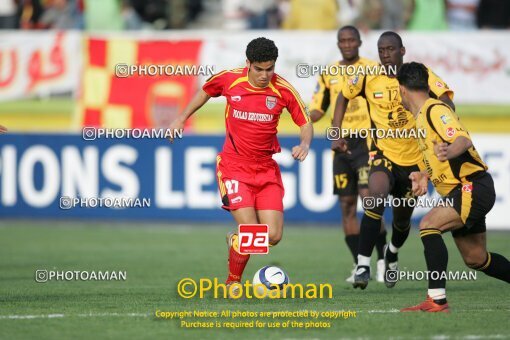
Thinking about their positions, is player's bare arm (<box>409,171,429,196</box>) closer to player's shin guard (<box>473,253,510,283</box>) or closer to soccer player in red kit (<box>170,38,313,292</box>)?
player's shin guard (<box>473,253,510,283</box>)

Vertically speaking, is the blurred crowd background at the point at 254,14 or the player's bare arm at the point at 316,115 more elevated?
the blurred crowd background at the point at 254,14

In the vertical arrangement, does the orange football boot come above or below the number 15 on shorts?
below

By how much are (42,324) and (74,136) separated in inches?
414

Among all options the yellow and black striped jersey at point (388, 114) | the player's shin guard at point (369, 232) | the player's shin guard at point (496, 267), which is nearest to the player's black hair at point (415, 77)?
the player's shin guard at point (496, 267)

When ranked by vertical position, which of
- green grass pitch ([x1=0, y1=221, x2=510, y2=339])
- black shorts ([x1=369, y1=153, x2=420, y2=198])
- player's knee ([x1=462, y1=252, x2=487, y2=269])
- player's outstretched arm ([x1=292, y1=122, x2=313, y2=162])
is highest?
player's outstretched arm ([x1=292, y1=122, x2=313, y2=162])

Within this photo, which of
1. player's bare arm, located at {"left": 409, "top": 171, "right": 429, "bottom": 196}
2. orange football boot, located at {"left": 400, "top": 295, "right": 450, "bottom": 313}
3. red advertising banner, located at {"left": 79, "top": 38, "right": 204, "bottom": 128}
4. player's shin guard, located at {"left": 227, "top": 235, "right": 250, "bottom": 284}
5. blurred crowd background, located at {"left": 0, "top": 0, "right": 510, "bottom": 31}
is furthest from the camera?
blurred crowd background, located at {"left": 0, "top": 0, "right": 510, "bottom": 31}

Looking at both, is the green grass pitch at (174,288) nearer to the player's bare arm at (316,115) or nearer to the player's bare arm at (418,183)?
the player's bare arm at (418,183)

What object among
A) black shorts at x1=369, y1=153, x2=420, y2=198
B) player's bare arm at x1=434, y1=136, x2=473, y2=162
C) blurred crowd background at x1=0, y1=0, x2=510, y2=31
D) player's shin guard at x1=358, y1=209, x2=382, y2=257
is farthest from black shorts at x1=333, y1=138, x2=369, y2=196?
blurred crowd background at x1=0, y1=0, x2=510, y2=31

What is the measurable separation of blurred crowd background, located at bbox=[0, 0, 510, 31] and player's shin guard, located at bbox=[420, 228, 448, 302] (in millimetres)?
10636

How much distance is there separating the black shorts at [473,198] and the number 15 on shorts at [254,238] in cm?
184

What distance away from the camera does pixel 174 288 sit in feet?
37.4

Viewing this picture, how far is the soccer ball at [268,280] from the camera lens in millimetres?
10484

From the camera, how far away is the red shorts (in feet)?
35.0

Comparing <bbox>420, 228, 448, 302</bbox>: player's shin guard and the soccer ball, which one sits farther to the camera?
the soccer ball
